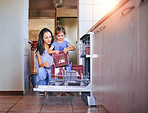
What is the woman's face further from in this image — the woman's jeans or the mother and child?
the woman's jeans

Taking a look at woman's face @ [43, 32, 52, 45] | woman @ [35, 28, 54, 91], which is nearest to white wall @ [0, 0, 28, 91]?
woman @ [35, 28, 54, 91]

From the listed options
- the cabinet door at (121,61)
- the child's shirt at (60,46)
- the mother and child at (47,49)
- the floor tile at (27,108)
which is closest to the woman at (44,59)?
the mother and child at (47,49)

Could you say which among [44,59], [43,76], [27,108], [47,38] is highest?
[47,38]

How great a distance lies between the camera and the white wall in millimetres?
3363

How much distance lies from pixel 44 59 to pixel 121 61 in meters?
2.40

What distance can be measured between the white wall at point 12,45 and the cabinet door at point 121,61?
6.57 feet

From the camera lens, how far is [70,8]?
23.6 feet

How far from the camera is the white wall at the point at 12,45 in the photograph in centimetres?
336

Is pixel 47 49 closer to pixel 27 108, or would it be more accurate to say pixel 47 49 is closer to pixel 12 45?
pixel 12 45

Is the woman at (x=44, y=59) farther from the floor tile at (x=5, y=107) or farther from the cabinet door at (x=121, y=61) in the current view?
the cabinet door at (x=121, y=61)

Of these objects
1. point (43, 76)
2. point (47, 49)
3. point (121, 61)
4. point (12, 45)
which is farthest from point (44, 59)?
point (121, 61)

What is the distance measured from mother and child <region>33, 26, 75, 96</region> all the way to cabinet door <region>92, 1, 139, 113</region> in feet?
5.69

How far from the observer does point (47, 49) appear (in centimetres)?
359

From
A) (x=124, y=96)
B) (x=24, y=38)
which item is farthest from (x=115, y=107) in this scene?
(x=24, y=38)
